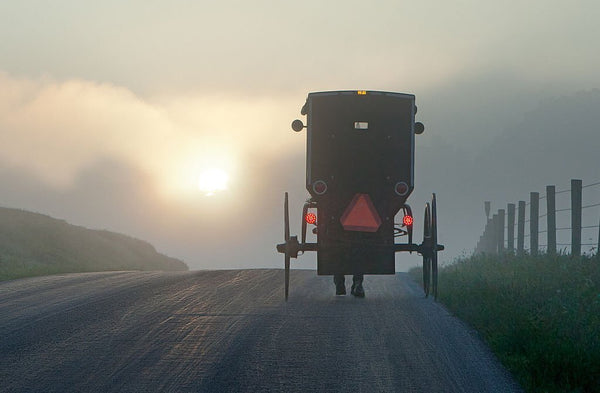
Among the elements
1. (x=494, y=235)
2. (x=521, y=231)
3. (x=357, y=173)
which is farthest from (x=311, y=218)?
(x=494, y=235)

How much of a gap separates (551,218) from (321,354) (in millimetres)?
13352

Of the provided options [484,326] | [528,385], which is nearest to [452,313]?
[484,326]

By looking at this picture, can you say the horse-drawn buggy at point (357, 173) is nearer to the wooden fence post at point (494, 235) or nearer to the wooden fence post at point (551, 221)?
the wooden fence post at point (551, 221)

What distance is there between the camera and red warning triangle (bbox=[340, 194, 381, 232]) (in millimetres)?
14844

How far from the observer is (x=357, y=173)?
15.0 metres

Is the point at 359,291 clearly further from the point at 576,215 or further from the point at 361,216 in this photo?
the point at 576,215

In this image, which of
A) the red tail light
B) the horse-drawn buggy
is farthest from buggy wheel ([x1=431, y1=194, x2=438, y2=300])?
the red tail light

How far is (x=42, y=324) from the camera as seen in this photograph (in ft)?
36.5

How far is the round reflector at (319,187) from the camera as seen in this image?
586 inches

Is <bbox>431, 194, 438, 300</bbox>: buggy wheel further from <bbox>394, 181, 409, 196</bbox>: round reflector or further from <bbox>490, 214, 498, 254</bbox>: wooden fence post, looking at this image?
<bbox>490, 214, 498, 254</bbox>: wooden fence post

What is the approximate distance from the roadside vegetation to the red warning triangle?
5.80ft

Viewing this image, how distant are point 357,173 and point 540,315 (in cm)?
464

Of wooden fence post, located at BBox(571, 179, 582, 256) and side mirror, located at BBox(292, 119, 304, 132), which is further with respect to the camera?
wooden fence post, located at BBox(571, 179, 582, 256)

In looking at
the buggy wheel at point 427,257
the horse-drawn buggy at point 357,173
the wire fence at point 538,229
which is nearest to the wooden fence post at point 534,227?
the wire fence at point 538,229
